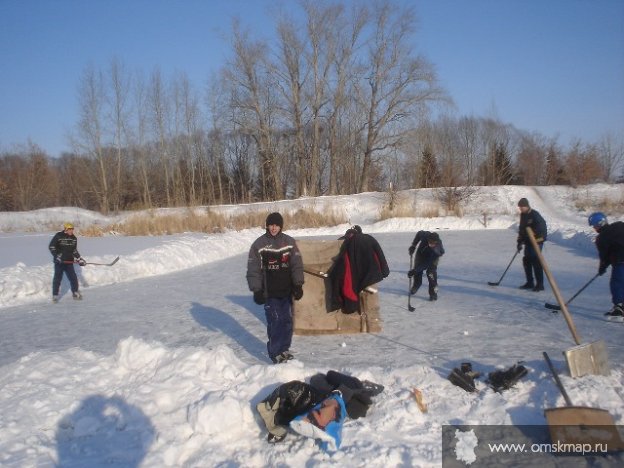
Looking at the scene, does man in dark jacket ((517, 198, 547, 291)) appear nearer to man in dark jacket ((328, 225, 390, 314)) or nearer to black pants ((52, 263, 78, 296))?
man in dark jacket ((328, 225, 390, 314))

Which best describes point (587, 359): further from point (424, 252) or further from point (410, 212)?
point (410, 212)

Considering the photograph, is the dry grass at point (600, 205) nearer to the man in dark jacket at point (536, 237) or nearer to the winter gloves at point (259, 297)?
the man in dark jacket at point (536, 237)

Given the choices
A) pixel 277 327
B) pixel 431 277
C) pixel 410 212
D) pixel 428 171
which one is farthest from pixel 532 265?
pixel 428 171

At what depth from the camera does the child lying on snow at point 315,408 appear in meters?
3.65

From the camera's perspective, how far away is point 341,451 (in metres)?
3.57

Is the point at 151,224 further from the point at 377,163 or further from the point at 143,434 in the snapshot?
the point at 377,163

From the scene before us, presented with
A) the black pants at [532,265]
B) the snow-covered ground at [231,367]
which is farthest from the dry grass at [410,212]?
the black pants at [532,265]

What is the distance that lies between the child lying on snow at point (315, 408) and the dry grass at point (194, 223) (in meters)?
21.4

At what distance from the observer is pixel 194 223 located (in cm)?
2531

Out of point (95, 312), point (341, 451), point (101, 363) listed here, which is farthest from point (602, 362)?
point (95, 312)

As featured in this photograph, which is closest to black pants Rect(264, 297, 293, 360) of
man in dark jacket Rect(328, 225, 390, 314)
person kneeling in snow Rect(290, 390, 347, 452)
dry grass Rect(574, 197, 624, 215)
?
man in dark jacket Rect(328, 225, 390, 314)

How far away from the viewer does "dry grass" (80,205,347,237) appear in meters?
24.5

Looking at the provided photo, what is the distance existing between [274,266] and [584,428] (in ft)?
10.9

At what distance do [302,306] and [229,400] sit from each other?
9.69 ft
